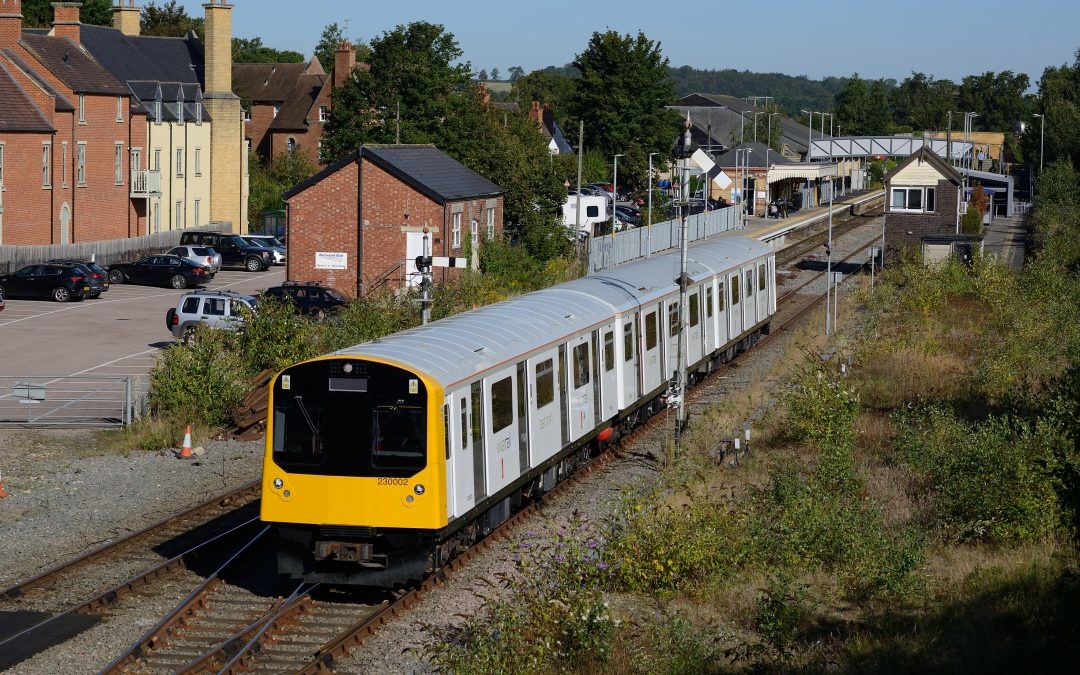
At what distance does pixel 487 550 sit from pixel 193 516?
4430 millimetres

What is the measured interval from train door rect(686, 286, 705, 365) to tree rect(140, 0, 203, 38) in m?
81.4

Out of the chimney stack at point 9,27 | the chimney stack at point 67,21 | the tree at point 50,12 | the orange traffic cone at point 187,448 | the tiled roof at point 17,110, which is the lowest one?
the orange traffic cone at point 187,448

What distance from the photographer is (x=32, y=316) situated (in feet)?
134

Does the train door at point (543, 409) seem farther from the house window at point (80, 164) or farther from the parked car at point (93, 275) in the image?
the house window at point (80, 164)

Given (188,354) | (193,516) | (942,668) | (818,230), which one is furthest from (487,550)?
(818,230)

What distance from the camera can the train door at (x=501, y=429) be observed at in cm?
1495

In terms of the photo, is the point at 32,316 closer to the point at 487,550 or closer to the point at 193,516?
the point at 193,516

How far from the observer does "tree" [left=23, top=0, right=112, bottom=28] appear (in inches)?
3593

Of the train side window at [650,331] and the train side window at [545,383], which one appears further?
the train side window at [650,331]

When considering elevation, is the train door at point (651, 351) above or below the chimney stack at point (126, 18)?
below

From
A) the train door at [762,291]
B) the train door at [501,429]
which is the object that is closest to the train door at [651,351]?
the train door at [501,429]

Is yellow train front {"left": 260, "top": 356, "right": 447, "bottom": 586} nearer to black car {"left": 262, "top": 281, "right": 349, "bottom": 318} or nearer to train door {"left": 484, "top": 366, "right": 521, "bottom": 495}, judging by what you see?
train door {"left": 484, "top": 366, "right": 521, "bottom": 495}

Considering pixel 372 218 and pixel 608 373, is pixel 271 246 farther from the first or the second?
pixel 608 373

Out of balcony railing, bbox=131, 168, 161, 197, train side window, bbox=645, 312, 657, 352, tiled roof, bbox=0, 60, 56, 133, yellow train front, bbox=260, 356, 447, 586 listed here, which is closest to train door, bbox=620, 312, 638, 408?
train side window, bbox=645, 312, 657, 352
